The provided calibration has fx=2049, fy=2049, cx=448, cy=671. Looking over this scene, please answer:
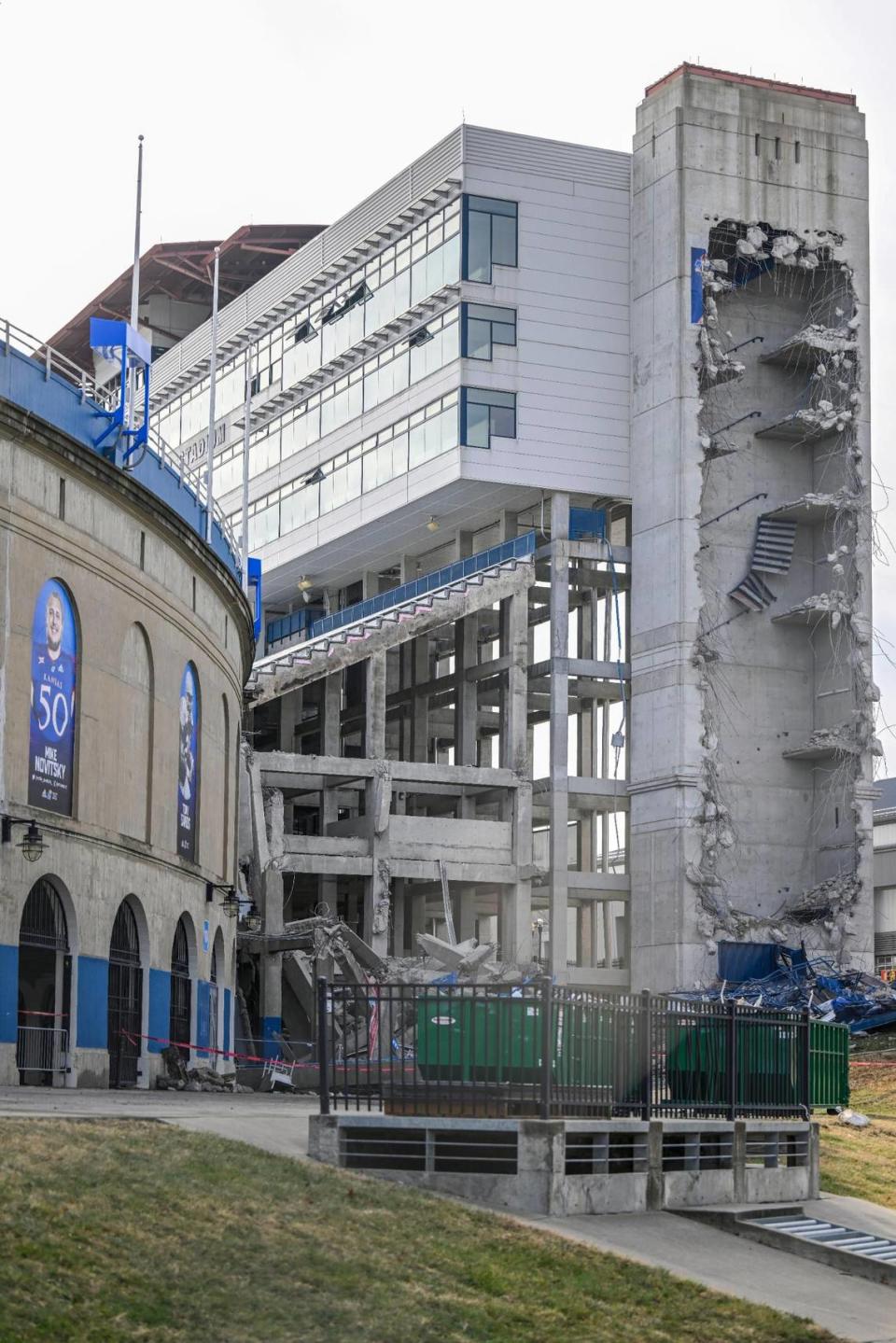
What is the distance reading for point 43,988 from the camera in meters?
38.0

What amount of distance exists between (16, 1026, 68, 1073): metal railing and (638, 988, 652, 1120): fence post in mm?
17579

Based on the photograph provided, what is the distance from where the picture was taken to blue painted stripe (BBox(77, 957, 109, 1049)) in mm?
37969

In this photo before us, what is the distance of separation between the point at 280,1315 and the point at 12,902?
850 inches

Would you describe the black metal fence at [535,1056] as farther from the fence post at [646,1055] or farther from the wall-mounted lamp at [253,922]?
the wall-mounted lamp at [253,922]

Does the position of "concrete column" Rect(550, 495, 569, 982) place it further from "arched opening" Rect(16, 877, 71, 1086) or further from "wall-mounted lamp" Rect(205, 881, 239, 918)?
"arched opening" Rect(16, 877, 71, 1086)

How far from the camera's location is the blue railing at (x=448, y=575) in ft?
273

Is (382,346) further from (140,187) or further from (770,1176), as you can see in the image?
(770,1176)

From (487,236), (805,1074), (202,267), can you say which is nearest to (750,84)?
(487,236)

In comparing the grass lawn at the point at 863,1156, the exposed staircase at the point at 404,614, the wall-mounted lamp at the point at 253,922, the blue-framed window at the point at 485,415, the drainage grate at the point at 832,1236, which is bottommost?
the grass lawn at the point at 863,1156

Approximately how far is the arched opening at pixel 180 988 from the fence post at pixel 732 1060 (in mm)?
22675

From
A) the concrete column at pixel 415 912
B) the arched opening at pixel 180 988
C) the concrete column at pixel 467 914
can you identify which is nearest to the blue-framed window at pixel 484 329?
the concrete column at pixel 467 914

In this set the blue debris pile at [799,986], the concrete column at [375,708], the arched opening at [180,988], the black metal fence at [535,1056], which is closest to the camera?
the black metal fence at [535,1056]

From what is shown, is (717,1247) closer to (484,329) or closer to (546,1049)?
(546,1049)

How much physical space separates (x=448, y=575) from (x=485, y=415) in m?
7.34
